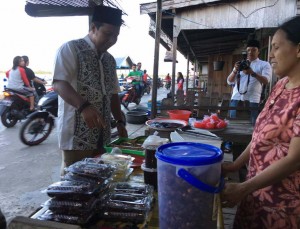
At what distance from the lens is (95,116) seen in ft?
6.20

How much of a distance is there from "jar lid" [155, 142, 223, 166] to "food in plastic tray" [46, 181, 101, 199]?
1.24ft

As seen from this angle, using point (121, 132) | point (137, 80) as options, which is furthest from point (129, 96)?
point (121, 132)

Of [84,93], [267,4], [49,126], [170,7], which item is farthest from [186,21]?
[84,93]

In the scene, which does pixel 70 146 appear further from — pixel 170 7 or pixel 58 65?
pixel 170 7

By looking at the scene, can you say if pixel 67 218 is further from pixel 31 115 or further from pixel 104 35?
pixel 31 115

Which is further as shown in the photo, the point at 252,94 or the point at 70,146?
the point at 252,94

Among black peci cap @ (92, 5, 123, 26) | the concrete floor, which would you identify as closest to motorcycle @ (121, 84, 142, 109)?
the concrete floor

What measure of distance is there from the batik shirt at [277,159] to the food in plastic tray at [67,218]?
86 cm

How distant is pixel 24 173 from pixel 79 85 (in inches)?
119

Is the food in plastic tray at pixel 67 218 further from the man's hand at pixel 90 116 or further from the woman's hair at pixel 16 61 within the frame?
the woman's hair at pixel 16 61

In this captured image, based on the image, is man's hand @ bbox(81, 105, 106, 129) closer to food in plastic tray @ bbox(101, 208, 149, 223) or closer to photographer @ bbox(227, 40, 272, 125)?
food in plastic tray @ bbox(101, 208, 149, 223)

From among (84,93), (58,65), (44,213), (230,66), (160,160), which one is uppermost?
(230,66)

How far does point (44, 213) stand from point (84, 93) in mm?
1114

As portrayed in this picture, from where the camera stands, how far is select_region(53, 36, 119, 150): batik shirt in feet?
6.63
